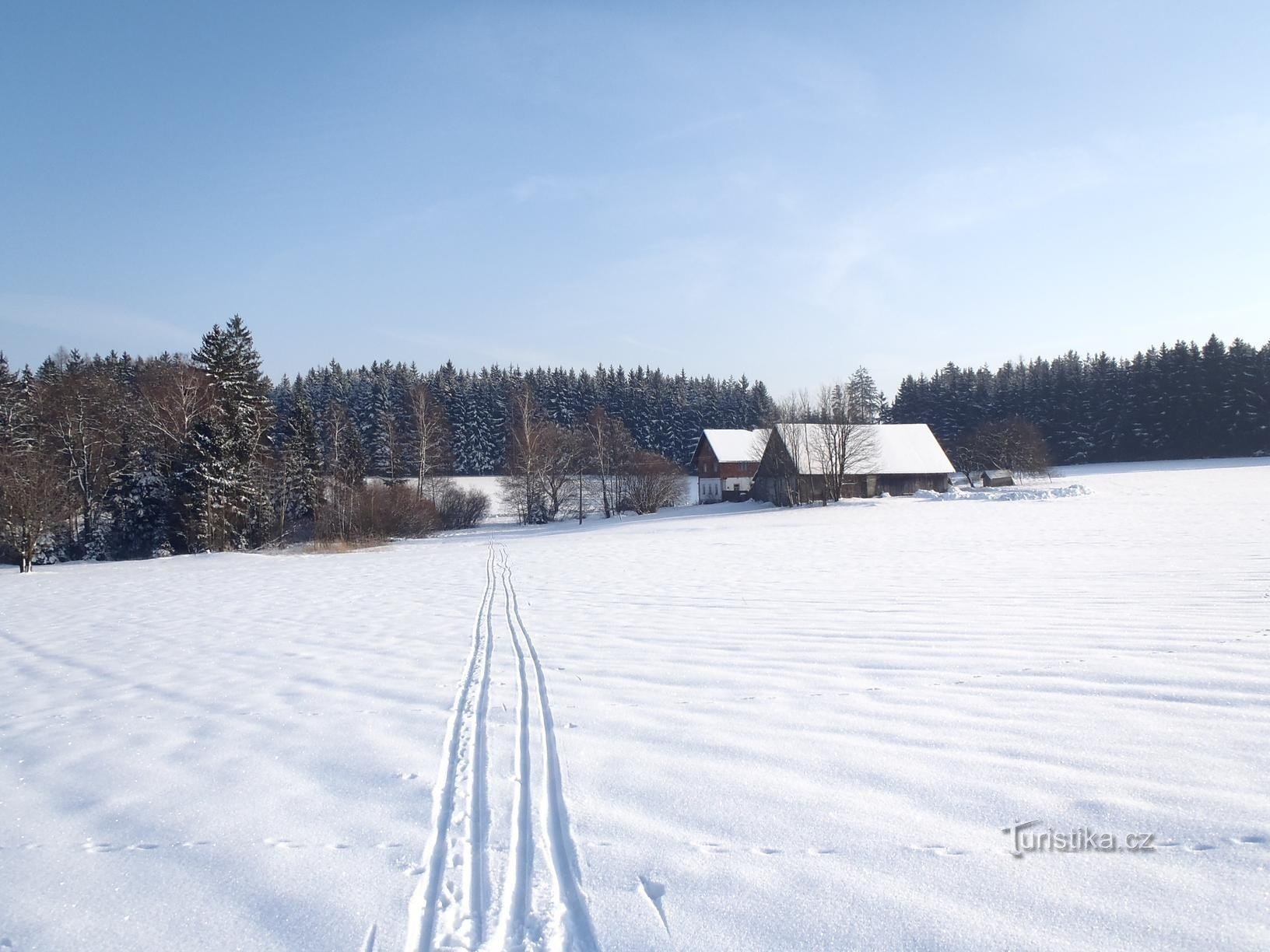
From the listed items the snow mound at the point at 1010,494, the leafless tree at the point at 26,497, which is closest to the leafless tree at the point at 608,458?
the snow mound at the point at 1010,494

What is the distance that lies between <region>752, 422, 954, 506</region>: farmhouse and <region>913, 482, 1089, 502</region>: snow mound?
143 inches

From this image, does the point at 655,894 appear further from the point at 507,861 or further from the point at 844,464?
the point at 844,464

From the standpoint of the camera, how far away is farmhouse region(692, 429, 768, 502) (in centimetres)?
5412

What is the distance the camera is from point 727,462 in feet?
184

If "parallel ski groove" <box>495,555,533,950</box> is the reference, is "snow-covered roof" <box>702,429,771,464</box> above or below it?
above

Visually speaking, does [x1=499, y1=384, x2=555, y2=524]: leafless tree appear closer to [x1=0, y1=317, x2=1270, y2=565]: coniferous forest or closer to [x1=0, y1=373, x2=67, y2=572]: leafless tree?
[x1=0, y1=317, x2=1270, y2=565]: coniferous forest

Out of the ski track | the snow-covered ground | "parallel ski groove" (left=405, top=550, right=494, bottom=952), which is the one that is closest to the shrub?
the snow-covered ground

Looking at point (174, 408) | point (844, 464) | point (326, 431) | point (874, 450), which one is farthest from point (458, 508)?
point (874, 450)

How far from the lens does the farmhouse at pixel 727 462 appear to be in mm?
54125

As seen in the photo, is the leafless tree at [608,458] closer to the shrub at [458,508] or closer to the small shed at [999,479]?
the shrub at [458,508]

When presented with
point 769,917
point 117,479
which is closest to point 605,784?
point 769,917

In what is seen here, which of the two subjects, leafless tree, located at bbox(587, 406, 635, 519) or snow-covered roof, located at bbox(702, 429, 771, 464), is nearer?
leafless tree, located at bbox(587, 406, 635, 519)

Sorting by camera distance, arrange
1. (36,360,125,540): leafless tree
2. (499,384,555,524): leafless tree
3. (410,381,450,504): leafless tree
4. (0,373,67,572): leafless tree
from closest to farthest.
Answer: (0,373,67,572): leafless tree
(36,360,125,540): leafless tree
(410,381,450,504): leafless tree
(499,384,555,524): leafless tree

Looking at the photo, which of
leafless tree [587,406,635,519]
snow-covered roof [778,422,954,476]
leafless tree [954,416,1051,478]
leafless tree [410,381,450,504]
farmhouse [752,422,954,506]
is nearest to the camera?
leafless tree [410,381,450,504]
